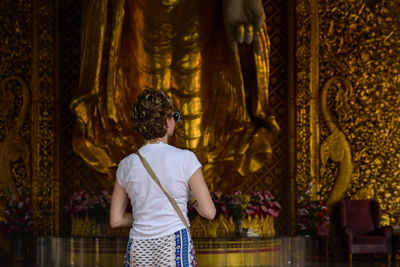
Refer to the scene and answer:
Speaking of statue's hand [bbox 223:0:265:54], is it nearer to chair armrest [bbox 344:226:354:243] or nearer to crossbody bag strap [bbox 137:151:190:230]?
chair armrest [bbox 344:226:354:243]

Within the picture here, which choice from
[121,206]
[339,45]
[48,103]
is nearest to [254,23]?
[339,45]

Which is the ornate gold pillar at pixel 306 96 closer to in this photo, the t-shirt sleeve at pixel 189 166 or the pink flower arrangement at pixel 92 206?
the pink flower arrangement at pixel 92 206

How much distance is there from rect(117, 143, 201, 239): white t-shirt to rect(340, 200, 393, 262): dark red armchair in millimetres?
4619

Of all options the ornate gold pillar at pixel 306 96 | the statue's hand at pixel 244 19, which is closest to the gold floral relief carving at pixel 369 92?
the ornate gold pillar at pixel 306 96

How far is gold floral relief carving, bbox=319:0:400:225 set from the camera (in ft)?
21.0

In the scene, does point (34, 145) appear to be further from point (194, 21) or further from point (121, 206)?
point (121, 206)

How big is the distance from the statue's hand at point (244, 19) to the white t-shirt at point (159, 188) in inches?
122

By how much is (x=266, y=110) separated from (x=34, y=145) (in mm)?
2384

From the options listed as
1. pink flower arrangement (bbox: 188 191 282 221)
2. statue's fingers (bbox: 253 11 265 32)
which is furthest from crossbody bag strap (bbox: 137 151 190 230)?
pink flower arrangement (bbox: 188 191 282 221)

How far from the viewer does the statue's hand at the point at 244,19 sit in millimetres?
4574

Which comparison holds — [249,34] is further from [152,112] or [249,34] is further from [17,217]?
[152,112]

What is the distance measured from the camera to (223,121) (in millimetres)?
5844

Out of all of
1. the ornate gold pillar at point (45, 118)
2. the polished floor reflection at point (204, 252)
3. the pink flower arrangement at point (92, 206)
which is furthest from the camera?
the ornate gold pillar at point (45, 118)

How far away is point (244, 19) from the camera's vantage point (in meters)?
4.72
